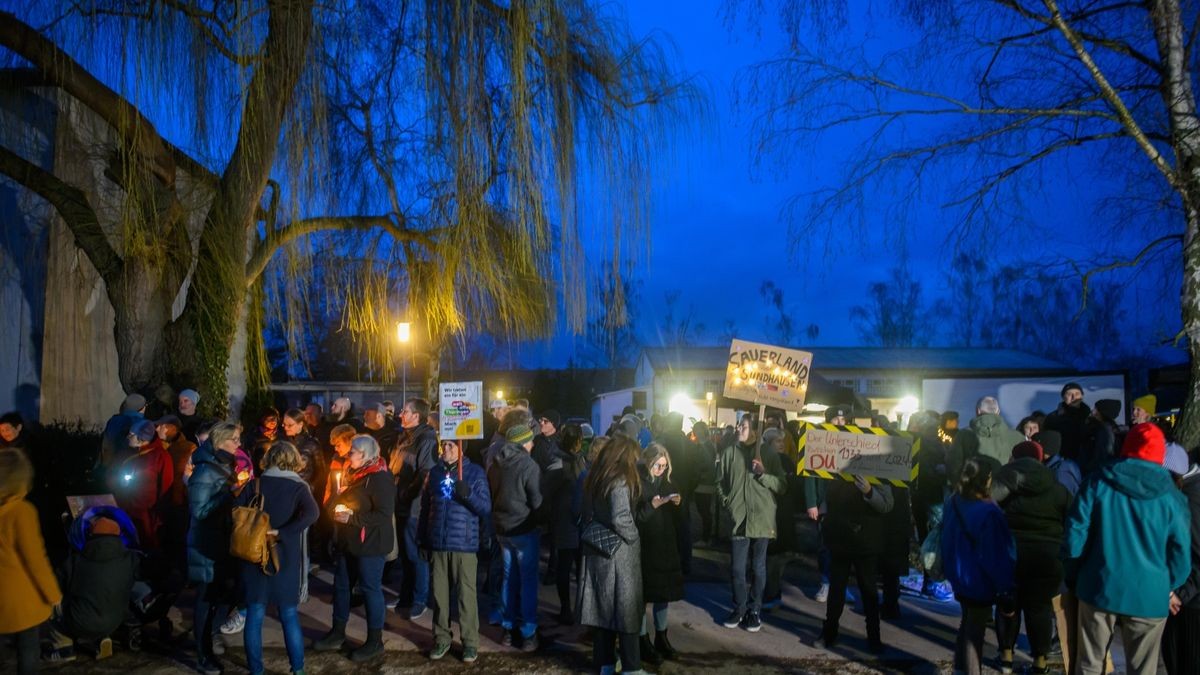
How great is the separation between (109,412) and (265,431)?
7353 mm

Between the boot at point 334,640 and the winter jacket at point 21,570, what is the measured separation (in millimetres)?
2048

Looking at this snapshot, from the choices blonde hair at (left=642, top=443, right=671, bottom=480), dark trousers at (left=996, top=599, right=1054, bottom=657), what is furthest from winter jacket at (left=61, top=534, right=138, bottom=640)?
dark trousers at (left=996, top=599, right=1054, bottom=657)

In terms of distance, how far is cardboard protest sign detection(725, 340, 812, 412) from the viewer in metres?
8.54

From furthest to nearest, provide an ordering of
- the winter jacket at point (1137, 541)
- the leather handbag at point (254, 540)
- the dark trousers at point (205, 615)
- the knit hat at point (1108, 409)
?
the knit hat at point (1108, 409), the dark trousers at point (205, 615), the leather handbag at point (254, 540), the winter jacket at point (1137, 541)

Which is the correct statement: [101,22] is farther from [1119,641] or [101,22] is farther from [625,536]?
[1119,641]

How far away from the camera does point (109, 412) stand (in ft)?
46.8

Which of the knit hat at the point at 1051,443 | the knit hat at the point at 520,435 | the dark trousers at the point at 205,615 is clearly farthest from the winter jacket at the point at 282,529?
the knit hat at the point at 1051,443

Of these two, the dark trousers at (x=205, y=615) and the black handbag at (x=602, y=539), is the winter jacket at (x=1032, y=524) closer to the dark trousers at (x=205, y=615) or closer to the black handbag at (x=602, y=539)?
the black handbag at (x=602, y=539)

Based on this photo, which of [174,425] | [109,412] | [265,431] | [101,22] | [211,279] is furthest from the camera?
[109,412]

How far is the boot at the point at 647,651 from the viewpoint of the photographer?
6129mm

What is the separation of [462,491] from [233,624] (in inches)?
98.7

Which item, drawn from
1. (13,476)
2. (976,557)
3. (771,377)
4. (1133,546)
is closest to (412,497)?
(13,476)

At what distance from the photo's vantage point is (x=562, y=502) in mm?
7613

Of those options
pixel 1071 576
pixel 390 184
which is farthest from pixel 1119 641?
pixel 390 184
